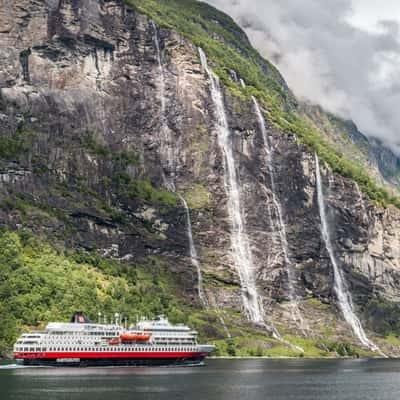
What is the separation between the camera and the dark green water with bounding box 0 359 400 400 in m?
136

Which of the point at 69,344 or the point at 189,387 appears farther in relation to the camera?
the point at 69,344

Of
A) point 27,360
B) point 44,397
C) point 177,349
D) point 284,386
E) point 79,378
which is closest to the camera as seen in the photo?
point 44,397

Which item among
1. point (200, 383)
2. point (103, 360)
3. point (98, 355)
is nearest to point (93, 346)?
point (98, 355)

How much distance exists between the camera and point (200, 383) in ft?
503

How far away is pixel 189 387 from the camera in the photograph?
146375 millimetres

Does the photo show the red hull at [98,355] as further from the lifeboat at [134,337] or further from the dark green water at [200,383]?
the dark green water at [200,383]

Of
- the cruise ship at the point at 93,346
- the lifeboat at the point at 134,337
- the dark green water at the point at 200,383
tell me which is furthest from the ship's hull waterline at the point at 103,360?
the dark green water at the point at 200,383

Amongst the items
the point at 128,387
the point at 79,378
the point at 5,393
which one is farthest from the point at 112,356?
the point at 5,393

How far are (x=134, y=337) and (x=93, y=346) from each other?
943 centimetres

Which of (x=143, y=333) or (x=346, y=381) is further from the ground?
(x=143, y=333)

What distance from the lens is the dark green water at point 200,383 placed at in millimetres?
135625

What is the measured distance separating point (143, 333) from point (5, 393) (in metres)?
66.6

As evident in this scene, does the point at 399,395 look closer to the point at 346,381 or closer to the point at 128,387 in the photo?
the point at 346,381

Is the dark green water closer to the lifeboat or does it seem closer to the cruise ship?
the cruise ship
